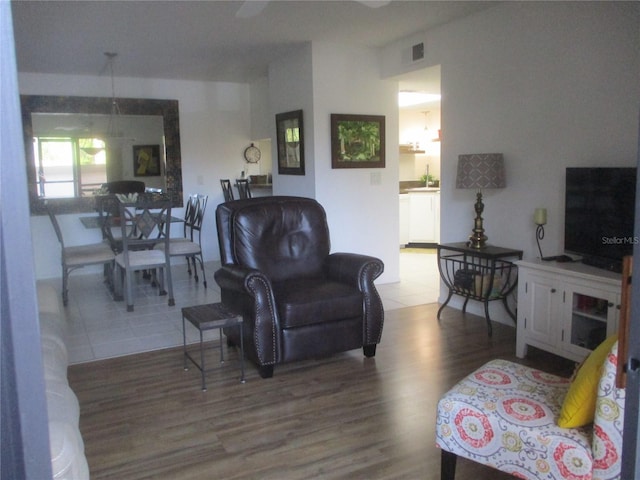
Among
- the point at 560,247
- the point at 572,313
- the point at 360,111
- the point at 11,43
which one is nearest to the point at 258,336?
the point at 572,313

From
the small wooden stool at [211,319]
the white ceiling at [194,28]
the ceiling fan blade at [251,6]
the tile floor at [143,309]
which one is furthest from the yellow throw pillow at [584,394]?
the white ceiling at [194,28]

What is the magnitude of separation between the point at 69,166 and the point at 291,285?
4.67 m

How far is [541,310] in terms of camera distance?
3525mm

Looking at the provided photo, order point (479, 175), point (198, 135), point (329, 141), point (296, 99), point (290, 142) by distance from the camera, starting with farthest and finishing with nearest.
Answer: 1. point (198, 135)
2. point (290, 142)
3. point (296, 99)
4. point (329, 141)
5. point (479, 175)

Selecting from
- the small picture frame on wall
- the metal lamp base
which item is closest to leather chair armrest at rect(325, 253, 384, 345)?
the metal lamp base

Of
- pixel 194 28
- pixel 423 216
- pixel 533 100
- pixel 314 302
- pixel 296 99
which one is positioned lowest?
pixel 314 302

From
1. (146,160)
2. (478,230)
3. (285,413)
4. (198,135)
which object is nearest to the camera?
(285,413)

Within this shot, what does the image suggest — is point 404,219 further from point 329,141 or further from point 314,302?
point 314,302

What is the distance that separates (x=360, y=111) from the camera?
5699mm

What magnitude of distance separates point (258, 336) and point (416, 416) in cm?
104

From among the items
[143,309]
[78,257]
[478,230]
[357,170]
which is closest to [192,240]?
[78,257]

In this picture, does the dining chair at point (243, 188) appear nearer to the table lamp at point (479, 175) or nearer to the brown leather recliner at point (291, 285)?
the brown leather recliner at point (291, 285)

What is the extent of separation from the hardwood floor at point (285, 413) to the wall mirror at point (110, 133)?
13.0 ft

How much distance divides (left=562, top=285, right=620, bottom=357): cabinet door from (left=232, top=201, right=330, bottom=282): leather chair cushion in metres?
1.67
